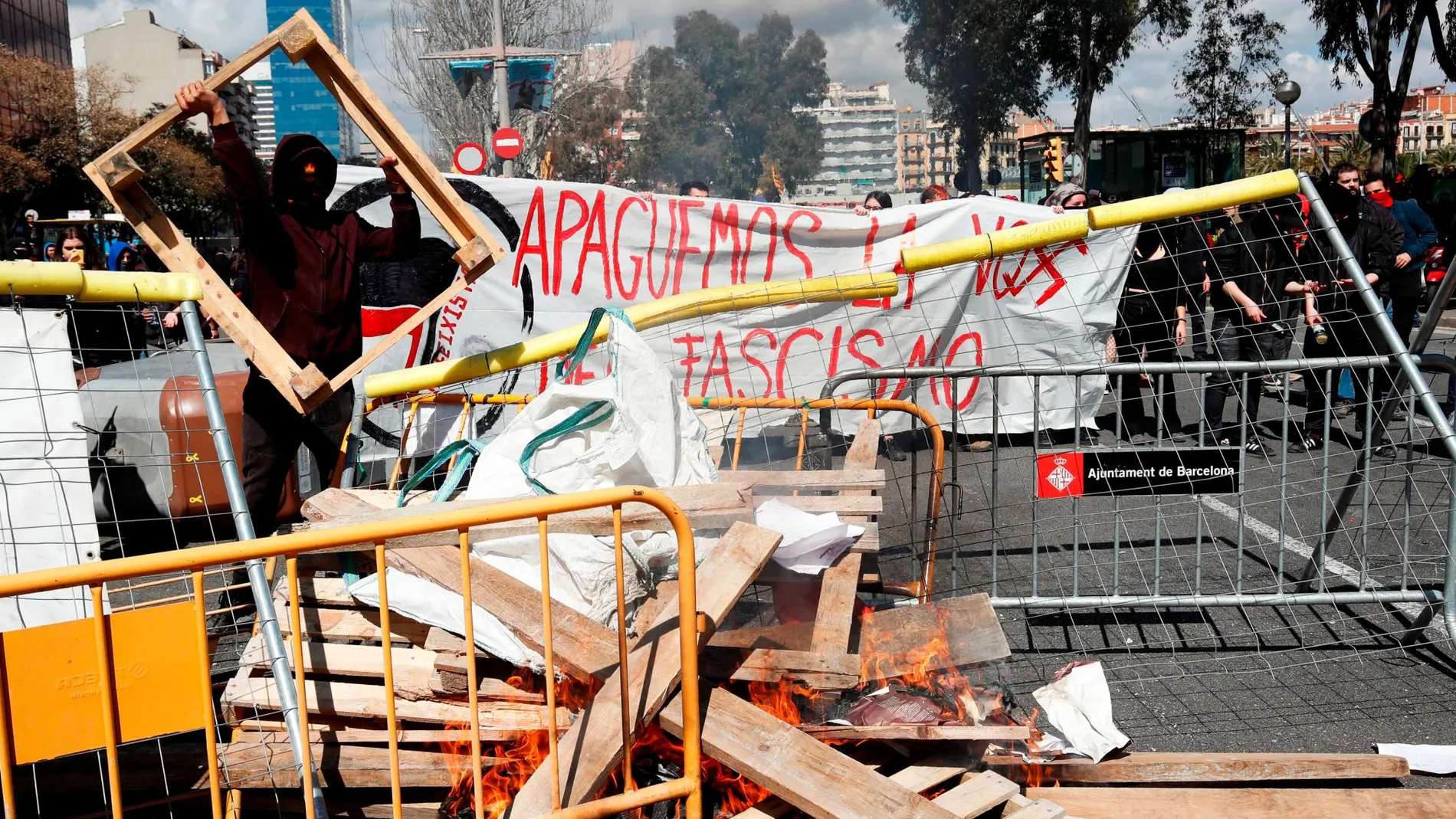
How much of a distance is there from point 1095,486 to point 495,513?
112 inches

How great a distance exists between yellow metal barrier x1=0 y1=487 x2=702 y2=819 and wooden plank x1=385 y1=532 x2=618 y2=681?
0.93 feet

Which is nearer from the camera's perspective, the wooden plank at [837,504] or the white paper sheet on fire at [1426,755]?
the white paper sheet on fire at [1426,755]

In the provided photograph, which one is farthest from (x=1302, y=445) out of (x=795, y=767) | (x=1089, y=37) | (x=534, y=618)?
(x=1089, y=37)

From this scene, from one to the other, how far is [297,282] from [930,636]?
9.43ft

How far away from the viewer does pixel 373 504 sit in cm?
407

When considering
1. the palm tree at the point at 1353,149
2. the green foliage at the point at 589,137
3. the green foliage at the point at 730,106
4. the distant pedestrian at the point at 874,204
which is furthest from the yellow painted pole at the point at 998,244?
the green foliage at the point at 730,106

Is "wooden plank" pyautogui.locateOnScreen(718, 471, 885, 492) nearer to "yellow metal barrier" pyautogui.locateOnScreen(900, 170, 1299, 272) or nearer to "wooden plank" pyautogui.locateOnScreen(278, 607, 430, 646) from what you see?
"yellow metal barrier" pyautogui.locateOnScreen(900, 170, 1299, 272)

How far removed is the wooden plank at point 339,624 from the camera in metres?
3.54

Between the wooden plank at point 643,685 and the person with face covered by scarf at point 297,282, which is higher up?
the person with face covered by scarf at point 297,282

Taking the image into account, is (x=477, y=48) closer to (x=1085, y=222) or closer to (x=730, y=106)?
(x=1085, y=222)

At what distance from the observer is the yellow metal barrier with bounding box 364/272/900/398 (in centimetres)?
421

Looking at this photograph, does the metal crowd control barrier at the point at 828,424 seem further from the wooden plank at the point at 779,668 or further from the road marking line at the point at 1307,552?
the wooden plank at the point at 779,668

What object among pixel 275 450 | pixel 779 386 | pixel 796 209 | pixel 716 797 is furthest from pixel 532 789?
Result: pixel 796 209

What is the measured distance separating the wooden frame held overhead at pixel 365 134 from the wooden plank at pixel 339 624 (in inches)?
30.0
